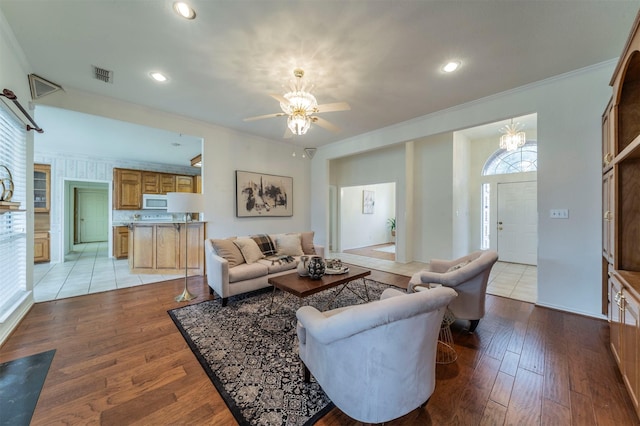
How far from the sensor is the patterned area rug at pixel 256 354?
4.93 feet

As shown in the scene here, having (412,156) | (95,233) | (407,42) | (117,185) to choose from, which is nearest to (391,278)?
(412,156)

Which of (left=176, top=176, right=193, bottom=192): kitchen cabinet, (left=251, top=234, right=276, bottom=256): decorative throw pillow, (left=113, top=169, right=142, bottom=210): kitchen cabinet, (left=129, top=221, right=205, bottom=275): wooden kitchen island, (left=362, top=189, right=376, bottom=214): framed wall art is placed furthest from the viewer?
(left=362, top=189, right=376, bottom=214): framed wall art

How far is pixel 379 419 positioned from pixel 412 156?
18.3ft

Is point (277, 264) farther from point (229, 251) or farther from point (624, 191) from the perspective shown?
point (624, 191)

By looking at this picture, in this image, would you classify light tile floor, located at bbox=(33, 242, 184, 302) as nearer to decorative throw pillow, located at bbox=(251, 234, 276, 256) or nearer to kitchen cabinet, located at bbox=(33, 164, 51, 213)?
kitchen cabinet, located at bbox=(33, 164, 51, 213)

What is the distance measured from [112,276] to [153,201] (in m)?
2.96

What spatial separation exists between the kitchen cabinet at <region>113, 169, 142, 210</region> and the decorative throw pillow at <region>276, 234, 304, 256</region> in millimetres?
5049

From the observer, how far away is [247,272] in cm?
317

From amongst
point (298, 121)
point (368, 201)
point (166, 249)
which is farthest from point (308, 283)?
point (368, 201)

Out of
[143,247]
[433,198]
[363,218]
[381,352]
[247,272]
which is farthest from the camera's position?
[363,218]

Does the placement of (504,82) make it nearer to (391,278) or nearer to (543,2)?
(543,2)

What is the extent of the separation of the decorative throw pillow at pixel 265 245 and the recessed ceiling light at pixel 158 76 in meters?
2.36

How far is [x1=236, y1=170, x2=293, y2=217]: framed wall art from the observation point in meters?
5.02

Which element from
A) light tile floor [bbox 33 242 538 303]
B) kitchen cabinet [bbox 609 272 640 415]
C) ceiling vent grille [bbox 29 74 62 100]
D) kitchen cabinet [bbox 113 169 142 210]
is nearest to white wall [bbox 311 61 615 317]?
light tile floor [bbox 33 242 538 303]
